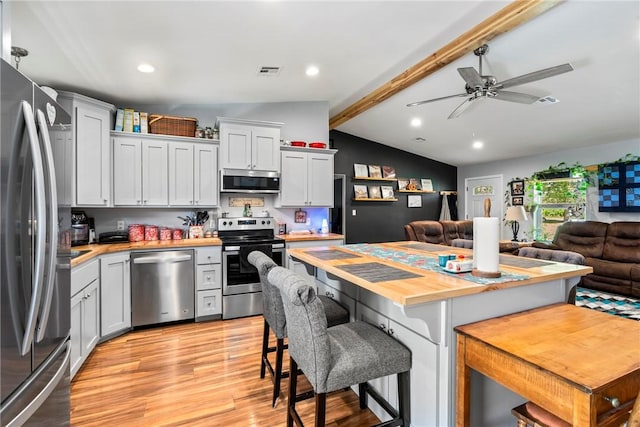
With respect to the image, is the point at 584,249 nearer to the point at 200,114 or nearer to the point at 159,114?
the point at 200,114

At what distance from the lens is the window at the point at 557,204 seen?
18.6 feet

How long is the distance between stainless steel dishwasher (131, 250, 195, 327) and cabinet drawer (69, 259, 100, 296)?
17.4 inches

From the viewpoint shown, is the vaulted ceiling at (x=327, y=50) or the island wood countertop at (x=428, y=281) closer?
the island wood countertop at (x=428, y=281)

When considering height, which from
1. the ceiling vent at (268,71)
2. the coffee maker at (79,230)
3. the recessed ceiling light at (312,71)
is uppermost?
the recessed ceiling light at (312,71)

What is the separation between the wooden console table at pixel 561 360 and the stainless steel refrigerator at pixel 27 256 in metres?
1.71

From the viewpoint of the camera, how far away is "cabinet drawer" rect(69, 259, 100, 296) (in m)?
2.31

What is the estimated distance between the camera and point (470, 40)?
2.94 m

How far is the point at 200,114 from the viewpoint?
166 inches

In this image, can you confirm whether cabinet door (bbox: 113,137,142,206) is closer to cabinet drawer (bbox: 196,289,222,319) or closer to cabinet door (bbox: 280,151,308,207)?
cabinet drawer (bbox: 196,289,222,319)

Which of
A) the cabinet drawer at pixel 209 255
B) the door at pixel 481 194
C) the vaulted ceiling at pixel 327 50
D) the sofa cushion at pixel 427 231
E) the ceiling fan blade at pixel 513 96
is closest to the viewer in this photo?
the vaulted ceiling at pixel 327 50

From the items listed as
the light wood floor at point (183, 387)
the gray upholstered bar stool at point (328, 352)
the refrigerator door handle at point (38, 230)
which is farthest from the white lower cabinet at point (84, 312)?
the gray upholstered bar stool at point (328, 352)

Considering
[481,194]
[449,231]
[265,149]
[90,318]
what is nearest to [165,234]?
[90,318]

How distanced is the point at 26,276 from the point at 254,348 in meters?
2.14

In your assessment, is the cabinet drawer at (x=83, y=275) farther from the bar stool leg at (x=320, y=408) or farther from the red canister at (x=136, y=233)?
the bar stool leg at (x=320, y=408)
